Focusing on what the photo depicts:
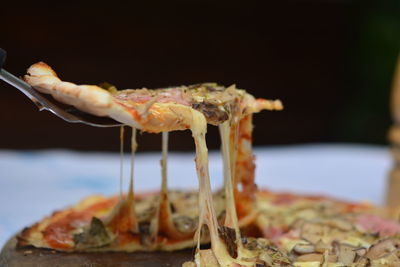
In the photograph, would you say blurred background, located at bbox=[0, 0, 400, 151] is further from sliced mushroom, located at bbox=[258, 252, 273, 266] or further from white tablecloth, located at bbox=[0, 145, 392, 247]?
sliced mushroom, located at bbox=[258, 252, 273, 266]

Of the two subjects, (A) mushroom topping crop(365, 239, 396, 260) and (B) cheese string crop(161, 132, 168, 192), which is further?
(B) cheese string crop(161, 132, 168, 192)

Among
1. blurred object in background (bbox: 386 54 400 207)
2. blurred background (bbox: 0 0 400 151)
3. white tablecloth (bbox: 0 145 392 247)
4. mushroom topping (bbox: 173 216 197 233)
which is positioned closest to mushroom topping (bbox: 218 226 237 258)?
mushroom topping (bbox: 173 216 197 233)

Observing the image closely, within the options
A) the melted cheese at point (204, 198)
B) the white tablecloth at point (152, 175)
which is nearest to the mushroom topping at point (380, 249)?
the melted cheese at point (204, 198)

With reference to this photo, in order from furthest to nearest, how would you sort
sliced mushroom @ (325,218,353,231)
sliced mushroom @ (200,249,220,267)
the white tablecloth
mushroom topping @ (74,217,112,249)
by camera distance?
the white tablecloth
sliced mushroom @ (325,218,353,231)
mushroom topping @ (74,217,112,249)
sliced mushroom @ (200,249,220,267)

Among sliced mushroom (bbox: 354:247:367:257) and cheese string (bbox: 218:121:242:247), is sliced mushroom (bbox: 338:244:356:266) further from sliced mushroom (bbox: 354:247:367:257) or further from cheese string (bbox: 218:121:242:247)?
cheese string (bbox: 218:121:242:247)

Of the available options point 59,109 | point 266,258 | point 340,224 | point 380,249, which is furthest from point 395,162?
point 59,109

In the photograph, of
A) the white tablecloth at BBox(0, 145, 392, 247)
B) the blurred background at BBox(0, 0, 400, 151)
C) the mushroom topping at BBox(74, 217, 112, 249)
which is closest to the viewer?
the mushroom topping at BBox(74, 217, 112, 249)

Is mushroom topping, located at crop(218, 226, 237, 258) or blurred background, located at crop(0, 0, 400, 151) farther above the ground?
blurred background, located at crop(0, 0, 400, 151)

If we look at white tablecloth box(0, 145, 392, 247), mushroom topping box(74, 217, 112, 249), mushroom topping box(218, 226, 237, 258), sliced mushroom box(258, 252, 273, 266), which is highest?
mushroom topping box(218, 226, 237, 258)
